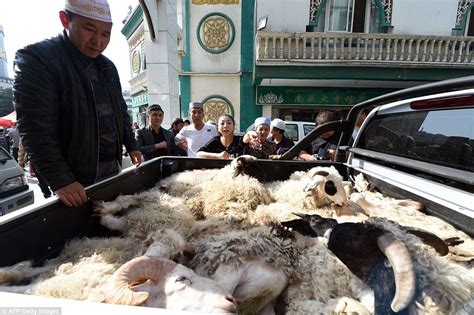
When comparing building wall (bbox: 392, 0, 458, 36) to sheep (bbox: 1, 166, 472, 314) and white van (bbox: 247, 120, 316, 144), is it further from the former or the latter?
sheep (bbox: 1, 166, 472, 314)

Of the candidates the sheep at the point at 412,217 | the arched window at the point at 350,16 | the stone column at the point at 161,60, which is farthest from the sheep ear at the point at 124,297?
the arched window at the point at 350,16

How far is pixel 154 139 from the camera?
4801 mm

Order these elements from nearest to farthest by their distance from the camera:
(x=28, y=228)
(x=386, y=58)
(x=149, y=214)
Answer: (x=28, y=228), (x=149, y=214), (x=386, y=58)

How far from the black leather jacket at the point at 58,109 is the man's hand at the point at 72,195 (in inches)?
1.8

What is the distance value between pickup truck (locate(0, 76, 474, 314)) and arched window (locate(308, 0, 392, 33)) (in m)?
9.88

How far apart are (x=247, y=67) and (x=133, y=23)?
33.5 ft

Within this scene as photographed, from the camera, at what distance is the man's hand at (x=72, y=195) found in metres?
1.58

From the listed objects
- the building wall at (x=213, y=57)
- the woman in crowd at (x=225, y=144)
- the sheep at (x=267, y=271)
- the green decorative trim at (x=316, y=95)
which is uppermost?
the building wall at (x=213, y=57)

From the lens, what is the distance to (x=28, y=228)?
133 centimetres

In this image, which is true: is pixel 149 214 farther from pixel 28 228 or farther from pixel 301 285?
pixel 301 285

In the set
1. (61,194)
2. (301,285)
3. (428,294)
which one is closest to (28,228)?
(61,194)

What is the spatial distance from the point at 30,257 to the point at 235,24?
11864mm

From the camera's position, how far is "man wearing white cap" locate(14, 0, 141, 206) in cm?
170

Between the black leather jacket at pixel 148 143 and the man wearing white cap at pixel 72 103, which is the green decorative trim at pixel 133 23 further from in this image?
the man wearing white cap at pixel 72 103
